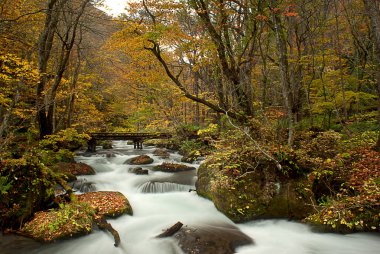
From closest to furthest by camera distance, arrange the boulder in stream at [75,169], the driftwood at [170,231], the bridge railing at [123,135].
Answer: the driftwood at [170,231]
the boulder in stream at [75,169]
the bridge railing at [123,135]

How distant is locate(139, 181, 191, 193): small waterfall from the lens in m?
10.7

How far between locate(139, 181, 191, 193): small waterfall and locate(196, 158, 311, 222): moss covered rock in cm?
346

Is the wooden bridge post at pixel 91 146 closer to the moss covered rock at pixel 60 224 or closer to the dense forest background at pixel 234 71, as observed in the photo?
the dense forest background at pixel 234 71

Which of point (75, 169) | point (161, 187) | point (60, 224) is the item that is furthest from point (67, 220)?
point (75, 169)

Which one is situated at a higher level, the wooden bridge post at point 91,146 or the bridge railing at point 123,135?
the bridge railing at point 123,135

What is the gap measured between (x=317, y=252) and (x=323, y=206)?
3.47 feet

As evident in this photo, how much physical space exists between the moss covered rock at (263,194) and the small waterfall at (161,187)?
136 inches

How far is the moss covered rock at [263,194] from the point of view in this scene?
714 cm

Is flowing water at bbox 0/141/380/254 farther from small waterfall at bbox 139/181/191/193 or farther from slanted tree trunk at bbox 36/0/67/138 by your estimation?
slanted tree trunk at bbox 36/0/67/138

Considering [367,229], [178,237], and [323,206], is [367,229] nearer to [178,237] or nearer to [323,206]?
[323,206]

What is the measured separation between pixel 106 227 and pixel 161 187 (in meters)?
4.07

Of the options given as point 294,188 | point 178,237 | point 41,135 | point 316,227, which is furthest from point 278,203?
point 41,135

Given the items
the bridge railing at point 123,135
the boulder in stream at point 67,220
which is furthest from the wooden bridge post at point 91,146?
the boulder in stream at point 67,220

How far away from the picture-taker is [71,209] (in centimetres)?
705
